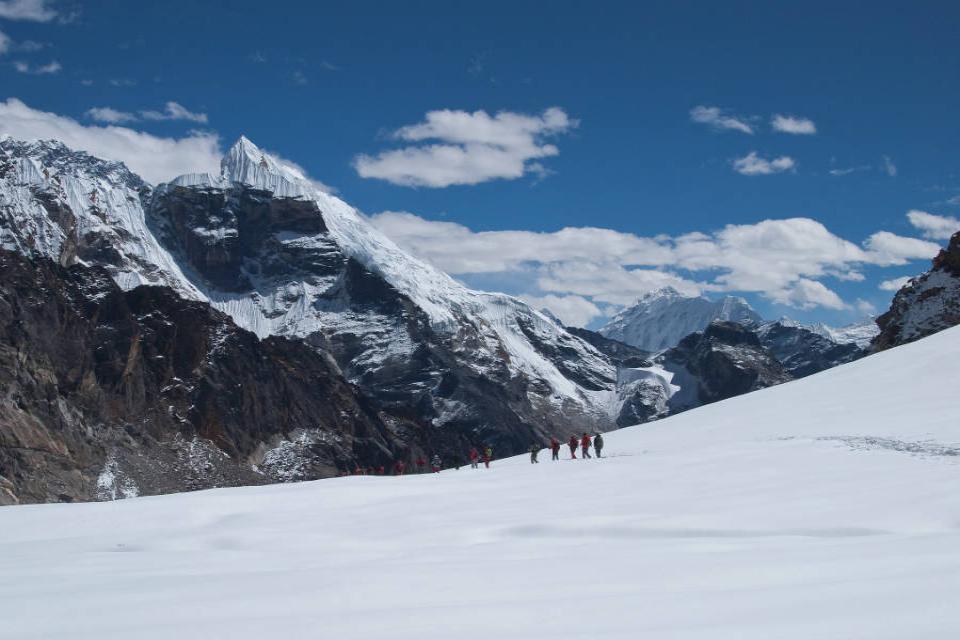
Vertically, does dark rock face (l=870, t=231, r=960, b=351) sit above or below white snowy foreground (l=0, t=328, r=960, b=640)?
above

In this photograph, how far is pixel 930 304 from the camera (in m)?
→ 63.8

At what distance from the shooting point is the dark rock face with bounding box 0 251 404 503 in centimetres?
10450

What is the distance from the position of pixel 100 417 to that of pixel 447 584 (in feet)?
399

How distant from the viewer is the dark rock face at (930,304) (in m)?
61.7

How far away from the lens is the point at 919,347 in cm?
3700

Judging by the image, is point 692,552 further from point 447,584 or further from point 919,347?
point 919,347

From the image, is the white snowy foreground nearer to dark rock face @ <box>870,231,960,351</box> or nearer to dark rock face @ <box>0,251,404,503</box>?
dark rock face @ <box>870,231,960,351</box>

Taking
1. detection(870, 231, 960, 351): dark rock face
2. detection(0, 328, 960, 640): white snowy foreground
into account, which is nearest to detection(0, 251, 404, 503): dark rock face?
detection(0, 328, 960, 640): white snowy foreground

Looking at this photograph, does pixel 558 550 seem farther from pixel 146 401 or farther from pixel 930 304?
pixel 146 401

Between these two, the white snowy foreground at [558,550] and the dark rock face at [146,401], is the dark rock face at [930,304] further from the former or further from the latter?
the dark rock face at [146,401]

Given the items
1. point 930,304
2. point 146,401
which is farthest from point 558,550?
point 146,401

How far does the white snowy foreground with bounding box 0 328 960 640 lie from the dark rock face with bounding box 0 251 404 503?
77.4 metres

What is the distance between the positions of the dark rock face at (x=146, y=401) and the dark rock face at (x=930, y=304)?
7842 centimetres

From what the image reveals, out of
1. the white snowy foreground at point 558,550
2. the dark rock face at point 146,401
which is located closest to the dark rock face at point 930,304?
the white snowy foreground at point 558,550
